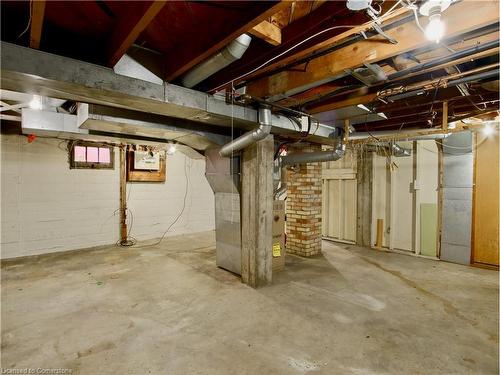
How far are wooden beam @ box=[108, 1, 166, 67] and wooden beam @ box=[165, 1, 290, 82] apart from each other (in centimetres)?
39

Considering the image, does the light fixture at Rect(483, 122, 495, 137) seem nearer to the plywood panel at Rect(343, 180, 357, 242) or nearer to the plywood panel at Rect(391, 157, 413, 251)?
the plywood panel at Rect(391, 157, 413, 251)

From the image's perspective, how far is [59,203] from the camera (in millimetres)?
4652

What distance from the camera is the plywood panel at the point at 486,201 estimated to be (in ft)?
13.2

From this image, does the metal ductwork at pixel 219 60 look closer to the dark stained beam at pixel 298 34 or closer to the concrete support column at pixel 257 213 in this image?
the dark stained beam at pixel 298 34

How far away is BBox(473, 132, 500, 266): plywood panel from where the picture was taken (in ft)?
13.2

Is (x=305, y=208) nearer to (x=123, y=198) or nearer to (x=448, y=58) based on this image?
(x=448, y=58)

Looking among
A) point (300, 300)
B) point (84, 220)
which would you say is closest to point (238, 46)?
point (300, 300)

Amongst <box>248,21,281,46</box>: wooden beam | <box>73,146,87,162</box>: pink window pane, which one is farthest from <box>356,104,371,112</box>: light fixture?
<box>73,146,87,162</box>: pink window pane

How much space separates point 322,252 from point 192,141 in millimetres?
3115

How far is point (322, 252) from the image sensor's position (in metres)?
4.88

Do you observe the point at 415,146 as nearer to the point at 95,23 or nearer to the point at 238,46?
the point at 238,46

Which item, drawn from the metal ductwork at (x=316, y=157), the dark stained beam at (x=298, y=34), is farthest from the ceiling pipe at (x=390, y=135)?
the dark stained beam at (x=298, y=34)

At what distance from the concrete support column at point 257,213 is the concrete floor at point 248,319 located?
0.23 metres

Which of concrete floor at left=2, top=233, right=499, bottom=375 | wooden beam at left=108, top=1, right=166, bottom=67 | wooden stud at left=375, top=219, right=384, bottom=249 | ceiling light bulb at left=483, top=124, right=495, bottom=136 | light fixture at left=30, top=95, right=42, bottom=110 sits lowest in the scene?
concrete floor at left=2, top=233, right=499, bottom=375
